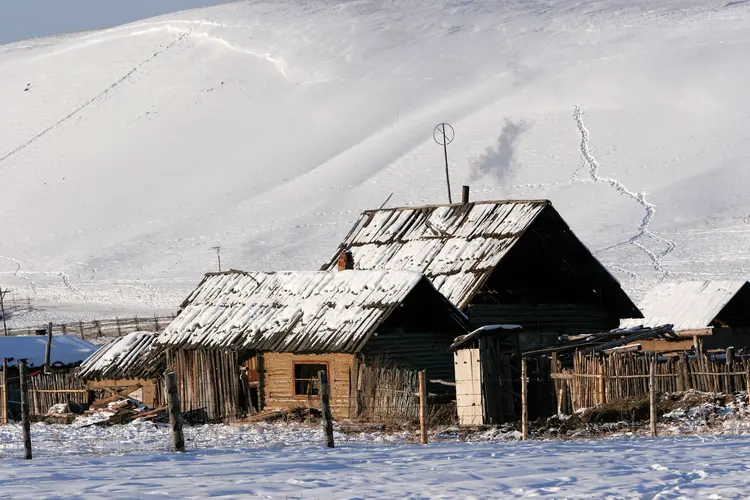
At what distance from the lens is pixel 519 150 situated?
13800 centimetres

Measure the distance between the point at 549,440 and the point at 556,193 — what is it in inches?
3874

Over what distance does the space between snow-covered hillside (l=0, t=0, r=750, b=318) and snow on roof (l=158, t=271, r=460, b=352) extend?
42587 millimetres

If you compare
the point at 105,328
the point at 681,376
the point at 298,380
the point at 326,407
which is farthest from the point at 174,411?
the point at 105,328

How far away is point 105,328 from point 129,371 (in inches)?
1409

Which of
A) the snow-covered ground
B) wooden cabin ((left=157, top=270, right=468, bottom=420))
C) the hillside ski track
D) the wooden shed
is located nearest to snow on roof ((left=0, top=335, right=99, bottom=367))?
wooden cabin ((left=157, top=270, right=468, bottom=420))

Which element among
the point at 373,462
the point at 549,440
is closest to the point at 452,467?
the point at 373,462

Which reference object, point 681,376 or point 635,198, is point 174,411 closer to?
point 681,376

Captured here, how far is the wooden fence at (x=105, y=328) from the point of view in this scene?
63469 mm

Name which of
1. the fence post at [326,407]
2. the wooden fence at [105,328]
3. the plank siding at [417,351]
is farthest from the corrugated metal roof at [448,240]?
the wooden fence at [105,328]

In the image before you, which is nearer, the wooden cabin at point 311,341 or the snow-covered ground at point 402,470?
the snow-covered ground at point 402,470

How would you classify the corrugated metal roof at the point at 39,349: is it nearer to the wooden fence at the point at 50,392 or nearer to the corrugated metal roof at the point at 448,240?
the wooden fence at the point at 50,392

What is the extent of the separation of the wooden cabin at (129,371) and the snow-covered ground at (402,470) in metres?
11.9

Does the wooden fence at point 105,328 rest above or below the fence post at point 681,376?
above

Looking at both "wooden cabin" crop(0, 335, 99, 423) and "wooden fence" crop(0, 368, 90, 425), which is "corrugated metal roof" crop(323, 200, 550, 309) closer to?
"wooden fence" crop(0, 368, 90, 425)
